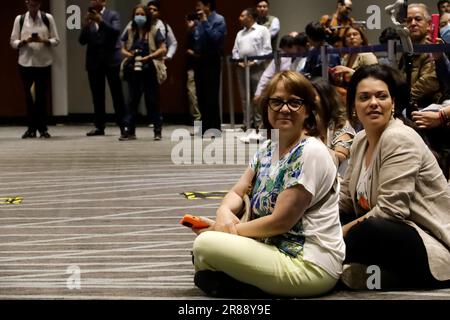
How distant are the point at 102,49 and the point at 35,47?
89cm

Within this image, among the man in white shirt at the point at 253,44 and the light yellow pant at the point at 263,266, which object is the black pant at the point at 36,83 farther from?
the light yellow pant at the point at 263,266

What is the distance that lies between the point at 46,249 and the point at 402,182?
2.12 meters

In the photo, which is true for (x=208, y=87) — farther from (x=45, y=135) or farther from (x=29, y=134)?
(x=29, y=134)

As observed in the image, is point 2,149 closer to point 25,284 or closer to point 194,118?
point 194,118

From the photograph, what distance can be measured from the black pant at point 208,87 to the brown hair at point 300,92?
918 centimetres

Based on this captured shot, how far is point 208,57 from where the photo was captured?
1326cm

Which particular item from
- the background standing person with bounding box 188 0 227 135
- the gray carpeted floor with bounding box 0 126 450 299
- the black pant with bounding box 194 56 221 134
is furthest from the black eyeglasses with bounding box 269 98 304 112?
the black pant with bounding box 194 56 221 134

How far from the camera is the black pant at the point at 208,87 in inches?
524

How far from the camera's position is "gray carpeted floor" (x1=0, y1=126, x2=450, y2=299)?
4.44m

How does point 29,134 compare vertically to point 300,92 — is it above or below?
below

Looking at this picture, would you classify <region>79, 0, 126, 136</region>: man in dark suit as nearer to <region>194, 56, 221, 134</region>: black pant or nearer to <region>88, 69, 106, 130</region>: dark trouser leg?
<region>88, 69, 106, 130</region>: dark trouser leg

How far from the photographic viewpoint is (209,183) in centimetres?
838

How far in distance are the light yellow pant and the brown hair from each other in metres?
0.53

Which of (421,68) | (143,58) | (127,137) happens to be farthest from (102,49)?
(421,68)
